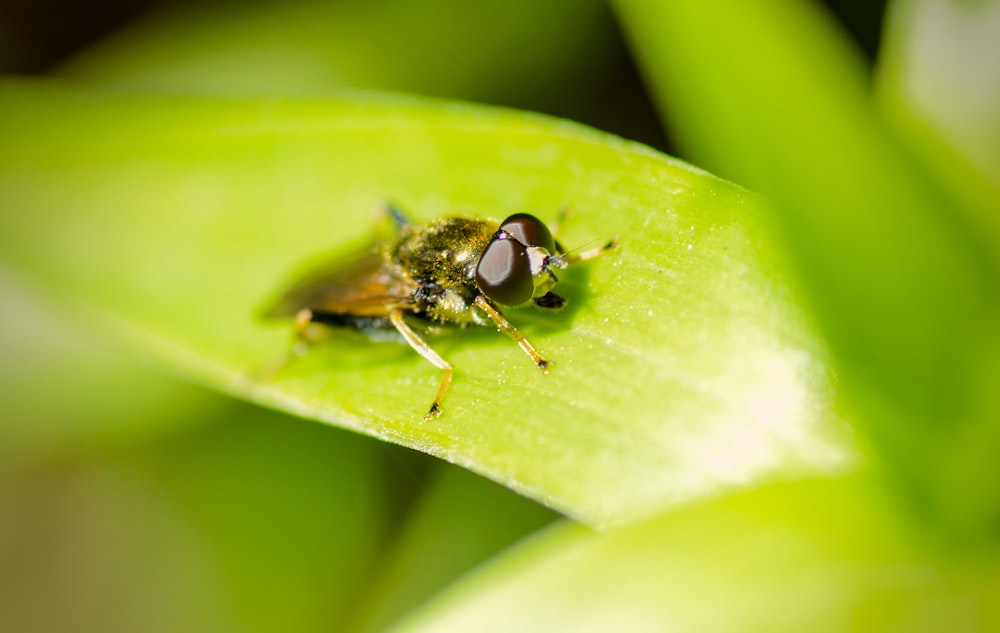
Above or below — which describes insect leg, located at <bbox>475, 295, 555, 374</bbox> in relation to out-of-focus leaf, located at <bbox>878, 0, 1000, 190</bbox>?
below

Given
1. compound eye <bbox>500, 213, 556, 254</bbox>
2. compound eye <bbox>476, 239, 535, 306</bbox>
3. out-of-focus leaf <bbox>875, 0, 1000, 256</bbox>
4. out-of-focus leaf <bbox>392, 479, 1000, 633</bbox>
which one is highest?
out-of-focus leaf <bbox>875, 0, 1000, 256</bbox>

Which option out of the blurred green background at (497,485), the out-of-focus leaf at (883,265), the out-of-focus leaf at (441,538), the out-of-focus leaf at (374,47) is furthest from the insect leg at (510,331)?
the out-of-focus leaf at (374,47)

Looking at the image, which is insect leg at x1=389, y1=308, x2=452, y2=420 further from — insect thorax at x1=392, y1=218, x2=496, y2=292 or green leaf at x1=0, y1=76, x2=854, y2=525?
insect thorax at x1=392, y1=218, x2=496, y2=292

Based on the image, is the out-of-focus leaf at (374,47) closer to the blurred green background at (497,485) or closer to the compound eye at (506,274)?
the blurred green background at (497,485)

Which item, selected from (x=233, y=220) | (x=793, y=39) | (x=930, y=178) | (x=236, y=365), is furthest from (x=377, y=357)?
(x=930, y=178)

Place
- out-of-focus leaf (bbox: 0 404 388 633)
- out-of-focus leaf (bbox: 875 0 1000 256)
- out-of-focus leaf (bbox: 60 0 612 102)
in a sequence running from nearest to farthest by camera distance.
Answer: out-of-focus leaf (bbox: 875 0 1000 256) → out-of-focus leaf (bbox: 0 404 388 633) → out-of-focus leaf (bbox: 60 0 612 102)

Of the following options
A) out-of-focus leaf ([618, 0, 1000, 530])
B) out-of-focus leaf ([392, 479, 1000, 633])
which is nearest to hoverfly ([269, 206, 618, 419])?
out-of-focus leaf ([618, 0, 1000, 530])

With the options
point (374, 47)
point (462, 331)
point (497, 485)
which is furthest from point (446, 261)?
point (374, 47)
